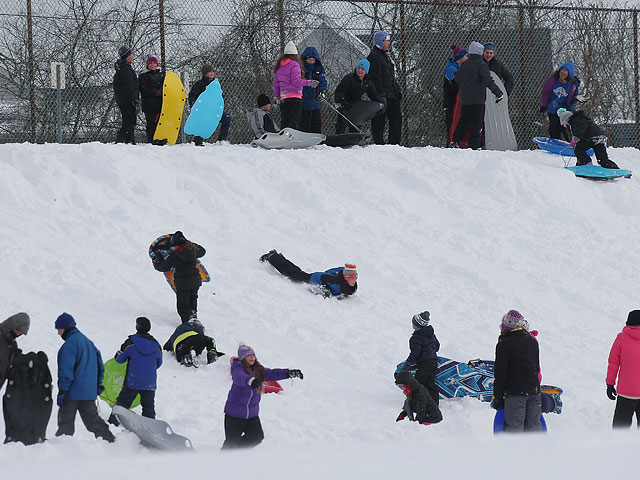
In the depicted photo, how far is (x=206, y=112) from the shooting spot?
12.9 meters

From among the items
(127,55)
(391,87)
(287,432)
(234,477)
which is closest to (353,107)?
(391,87)

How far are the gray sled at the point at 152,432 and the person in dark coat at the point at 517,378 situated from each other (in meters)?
2.33

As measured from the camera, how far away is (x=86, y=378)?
6137mm

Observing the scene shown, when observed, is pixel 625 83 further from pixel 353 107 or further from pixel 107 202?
pixel 107 202

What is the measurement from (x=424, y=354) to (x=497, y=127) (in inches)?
319

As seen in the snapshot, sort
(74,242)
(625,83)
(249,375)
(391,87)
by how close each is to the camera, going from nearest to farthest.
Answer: (249,375)
(74,242)
(391,87)
(625,83)

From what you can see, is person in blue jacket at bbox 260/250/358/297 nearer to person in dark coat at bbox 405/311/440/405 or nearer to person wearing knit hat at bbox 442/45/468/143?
person in dark coat at bbox 405/311/440/405

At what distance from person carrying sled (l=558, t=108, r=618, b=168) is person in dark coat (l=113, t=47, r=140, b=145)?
266 inches

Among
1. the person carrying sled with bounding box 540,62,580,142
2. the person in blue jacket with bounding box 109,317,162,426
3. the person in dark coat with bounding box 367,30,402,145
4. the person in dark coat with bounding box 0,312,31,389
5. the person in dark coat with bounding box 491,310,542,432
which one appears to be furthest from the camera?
the person carrying sled with bounding box 540,62,580,142

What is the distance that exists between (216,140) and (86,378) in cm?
857

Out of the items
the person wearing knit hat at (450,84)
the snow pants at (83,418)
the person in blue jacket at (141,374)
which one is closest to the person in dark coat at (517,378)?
the person in blue jacket at (141,374)

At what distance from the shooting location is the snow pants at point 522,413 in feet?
21.0

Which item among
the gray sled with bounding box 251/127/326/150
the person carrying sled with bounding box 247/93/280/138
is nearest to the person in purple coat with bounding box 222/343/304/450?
the gray sled with bounding box 251/127/326/150

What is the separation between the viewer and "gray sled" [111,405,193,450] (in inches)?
220
